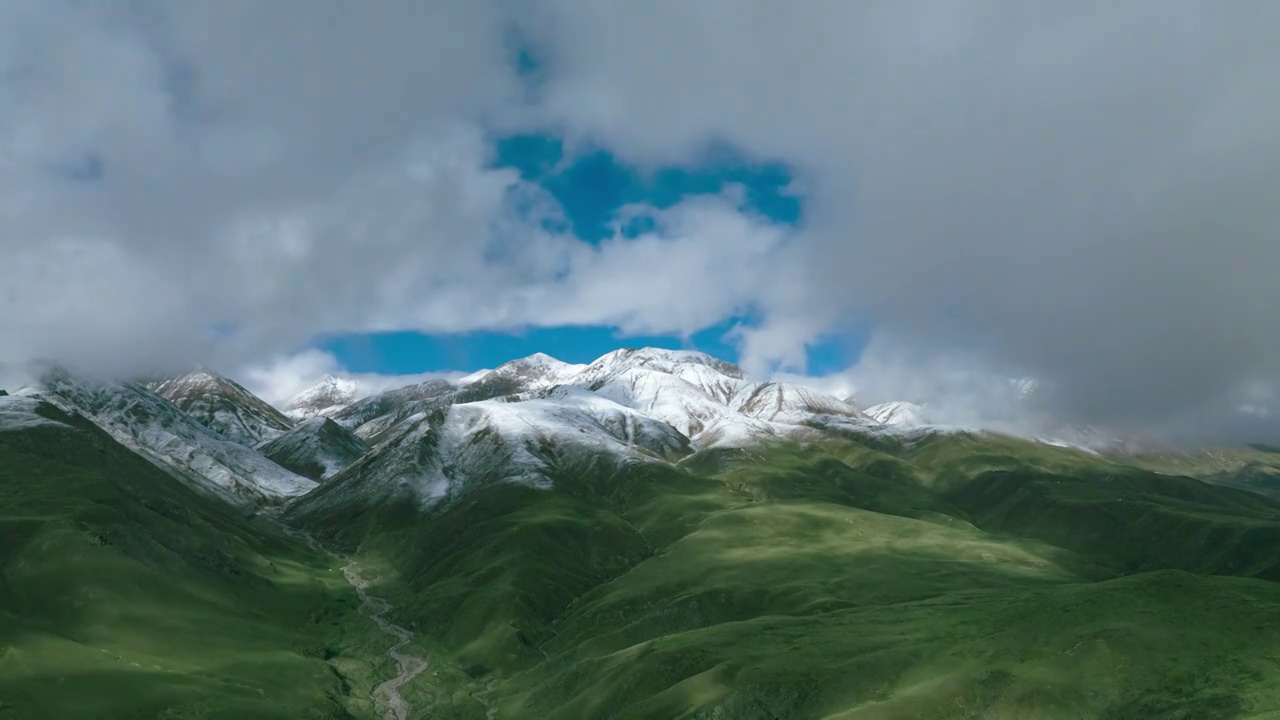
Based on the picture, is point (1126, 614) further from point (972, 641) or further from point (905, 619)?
point (905, 619)

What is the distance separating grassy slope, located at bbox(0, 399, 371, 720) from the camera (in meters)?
104

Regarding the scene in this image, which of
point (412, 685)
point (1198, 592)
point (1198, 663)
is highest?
point (1198, 592)

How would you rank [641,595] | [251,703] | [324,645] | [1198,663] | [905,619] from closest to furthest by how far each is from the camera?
[1198,663], [251,703], [905,619], [324,645], [641,595]

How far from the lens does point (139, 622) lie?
137 meters

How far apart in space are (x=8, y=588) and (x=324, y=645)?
55809 millimetres

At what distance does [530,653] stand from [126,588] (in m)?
79.4

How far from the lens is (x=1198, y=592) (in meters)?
106

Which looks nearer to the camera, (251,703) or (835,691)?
(835,691)

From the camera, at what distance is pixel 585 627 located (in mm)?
176250

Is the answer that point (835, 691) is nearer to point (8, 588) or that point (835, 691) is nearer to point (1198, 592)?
point (1198, 592)

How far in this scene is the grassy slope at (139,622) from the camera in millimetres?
104062

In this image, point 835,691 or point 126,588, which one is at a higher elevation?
point 126,588

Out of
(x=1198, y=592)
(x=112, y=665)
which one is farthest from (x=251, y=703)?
(x=1198, y=592)

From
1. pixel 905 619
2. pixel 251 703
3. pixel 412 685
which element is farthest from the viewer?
pixel 412 685
